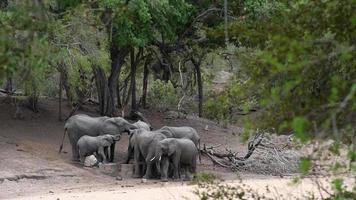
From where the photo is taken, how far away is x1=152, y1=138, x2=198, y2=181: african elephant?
19.2 m

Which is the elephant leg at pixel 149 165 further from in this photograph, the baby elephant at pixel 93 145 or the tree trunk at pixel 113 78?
the tree trunk at pixel 113 78

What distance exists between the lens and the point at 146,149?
19.7 meters

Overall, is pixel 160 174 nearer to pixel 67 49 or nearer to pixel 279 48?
pixel 67 49

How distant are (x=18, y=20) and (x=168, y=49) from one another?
Result: 1928 cm

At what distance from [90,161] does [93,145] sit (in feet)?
1.88

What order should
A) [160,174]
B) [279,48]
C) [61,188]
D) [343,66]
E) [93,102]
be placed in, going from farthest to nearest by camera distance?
[93,102] → [160,174] → [61,188] → [343,66] → [279,48]

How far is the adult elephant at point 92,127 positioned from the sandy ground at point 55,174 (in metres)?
0.61

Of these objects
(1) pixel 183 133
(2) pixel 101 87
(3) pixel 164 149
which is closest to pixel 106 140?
(3) pixel 164 149

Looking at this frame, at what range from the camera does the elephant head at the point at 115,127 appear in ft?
70.8

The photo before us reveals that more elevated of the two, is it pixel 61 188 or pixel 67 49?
pixel 67 49

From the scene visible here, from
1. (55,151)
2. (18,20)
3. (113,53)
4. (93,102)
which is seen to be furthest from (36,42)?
(93,102)

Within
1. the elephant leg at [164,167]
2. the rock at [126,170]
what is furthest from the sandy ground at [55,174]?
the rock at [126,170]

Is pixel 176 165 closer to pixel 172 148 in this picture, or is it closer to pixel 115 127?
pixel 172 148

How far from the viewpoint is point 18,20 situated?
708 cm
